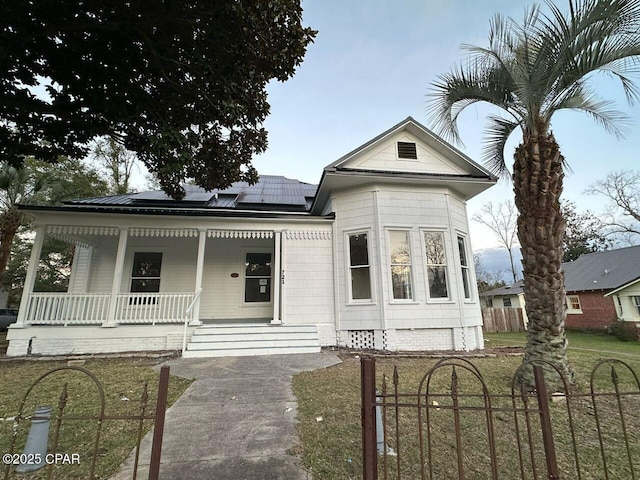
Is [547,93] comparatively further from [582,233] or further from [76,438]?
[582,233]

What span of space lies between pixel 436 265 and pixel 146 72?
9.00m

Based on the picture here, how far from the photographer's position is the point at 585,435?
361cm

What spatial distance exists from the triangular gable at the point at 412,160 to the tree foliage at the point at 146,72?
3960mm

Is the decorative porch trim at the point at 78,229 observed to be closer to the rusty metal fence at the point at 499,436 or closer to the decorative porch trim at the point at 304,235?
the decorative porch trim at the point at 304,235

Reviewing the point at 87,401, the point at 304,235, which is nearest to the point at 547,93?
the point at 304,235

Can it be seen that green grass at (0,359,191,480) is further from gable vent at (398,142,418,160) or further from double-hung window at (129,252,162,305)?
gable vent at (398,142,418,160)

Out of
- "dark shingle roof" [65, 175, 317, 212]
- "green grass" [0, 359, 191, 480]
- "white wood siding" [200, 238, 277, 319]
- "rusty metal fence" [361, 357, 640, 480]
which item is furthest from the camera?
"dark shingle roof" [65, 175, 317, 212]

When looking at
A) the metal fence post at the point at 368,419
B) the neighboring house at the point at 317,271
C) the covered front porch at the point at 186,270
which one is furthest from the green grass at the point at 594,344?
the metal fence post at the point at 368,419

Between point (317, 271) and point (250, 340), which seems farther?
point (317, 271)

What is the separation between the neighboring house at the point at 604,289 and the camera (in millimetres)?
19281

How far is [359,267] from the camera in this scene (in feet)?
30.3

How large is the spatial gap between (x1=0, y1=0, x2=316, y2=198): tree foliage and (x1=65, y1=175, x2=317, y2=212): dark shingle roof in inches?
173

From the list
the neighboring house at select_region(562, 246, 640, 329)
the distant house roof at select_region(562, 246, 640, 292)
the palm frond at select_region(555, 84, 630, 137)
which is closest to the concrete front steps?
the palm frond at select_region(555, 84, 630, 137)

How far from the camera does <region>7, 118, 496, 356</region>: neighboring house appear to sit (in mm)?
8375
